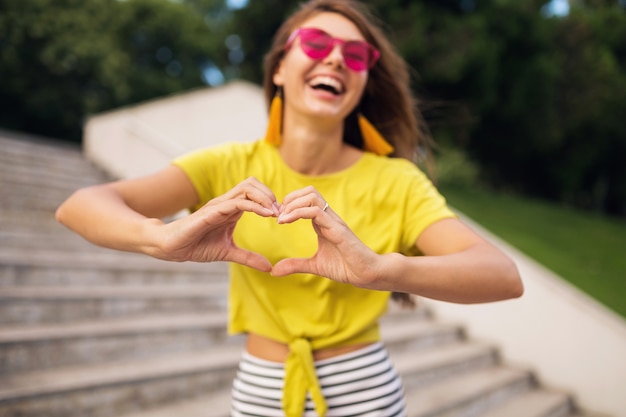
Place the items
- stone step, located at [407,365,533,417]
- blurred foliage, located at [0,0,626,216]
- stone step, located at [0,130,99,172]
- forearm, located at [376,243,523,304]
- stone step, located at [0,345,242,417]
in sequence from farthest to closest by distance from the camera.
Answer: blurred foliage, located at [0,0,626,216] < stone step, located at [0,130,99,172] < stone step, located at [407,365,533,417] < stone step, located at [0,345,242,417] < forearm, located at [376,243,523,304]

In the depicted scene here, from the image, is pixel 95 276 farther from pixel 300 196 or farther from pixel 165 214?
pixel 300 196

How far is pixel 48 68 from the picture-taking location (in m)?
12.1

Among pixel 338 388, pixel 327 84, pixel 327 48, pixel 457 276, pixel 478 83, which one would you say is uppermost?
pixel 478 83

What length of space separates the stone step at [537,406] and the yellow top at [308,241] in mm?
2910

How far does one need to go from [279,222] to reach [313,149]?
547mm

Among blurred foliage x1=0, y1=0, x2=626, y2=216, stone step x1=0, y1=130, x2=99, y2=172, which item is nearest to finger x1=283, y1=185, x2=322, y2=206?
stone step x1=0, y1=130, x2=99, y2=172

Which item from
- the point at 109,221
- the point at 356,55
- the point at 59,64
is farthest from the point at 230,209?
the point at 59,64

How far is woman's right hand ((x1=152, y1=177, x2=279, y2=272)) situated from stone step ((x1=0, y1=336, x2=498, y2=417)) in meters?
1.75

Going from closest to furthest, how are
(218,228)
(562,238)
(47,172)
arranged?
(218,228)
(47,172)
(562,238)

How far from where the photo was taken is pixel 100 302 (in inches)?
127

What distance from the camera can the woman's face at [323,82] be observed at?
1.38 meters

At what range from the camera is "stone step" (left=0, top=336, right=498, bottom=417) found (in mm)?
2312

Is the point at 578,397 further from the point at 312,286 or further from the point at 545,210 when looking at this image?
the point at 545,210

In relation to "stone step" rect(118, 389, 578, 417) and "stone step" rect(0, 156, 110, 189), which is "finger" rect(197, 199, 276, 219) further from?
"stone step" rect(0, 156, 110, 189)
